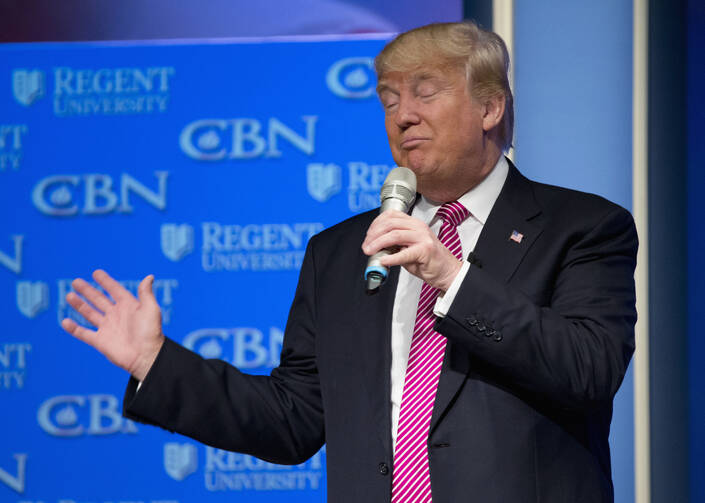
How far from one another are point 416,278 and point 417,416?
0.32m

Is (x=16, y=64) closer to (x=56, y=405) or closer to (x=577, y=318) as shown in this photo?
(x=56, y=405)

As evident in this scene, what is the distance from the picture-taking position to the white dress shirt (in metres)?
1.74

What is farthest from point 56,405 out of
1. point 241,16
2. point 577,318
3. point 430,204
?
point 577,318

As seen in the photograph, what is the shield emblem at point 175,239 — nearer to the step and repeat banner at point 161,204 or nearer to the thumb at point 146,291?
the step and repeat banner at point 161,204

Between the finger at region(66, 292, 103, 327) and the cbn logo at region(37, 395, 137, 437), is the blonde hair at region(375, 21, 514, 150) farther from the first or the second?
the cbn logo at region(37, 395, 137, 437)

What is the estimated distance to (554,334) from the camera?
5.01 ft

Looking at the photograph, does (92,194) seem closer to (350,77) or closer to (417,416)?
(350,77)

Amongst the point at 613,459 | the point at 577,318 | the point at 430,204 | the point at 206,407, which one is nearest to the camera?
the point at 577,318

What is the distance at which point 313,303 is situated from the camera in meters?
2.00

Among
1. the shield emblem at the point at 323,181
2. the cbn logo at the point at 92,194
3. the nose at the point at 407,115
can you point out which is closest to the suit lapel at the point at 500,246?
the nose at the point at 407,115

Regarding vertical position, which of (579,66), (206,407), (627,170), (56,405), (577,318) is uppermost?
(579,66)

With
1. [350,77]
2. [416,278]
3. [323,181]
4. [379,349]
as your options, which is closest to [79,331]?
[379,349]

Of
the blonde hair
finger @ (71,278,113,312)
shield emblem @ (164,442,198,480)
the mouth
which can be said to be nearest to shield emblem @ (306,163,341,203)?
shield emblem @ (164,442,198,480)

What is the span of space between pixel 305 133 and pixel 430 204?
1509 millimetres
